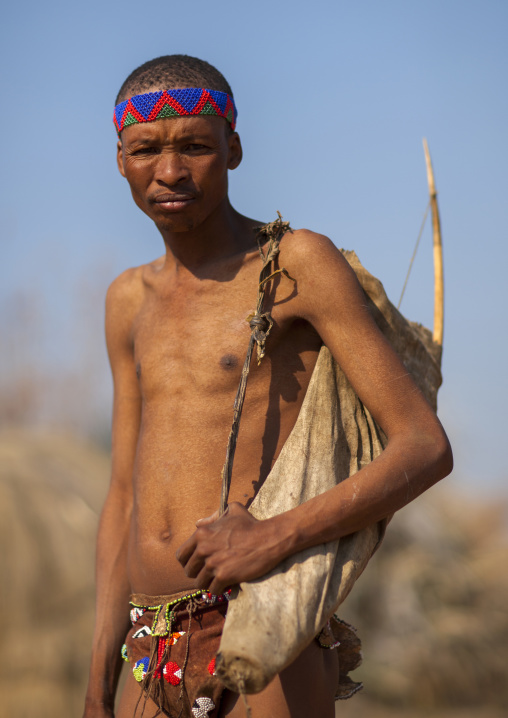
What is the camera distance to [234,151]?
8.83 feet

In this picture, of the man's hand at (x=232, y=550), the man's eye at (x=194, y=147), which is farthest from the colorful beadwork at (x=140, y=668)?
the man's eye at (x=194, y=147)

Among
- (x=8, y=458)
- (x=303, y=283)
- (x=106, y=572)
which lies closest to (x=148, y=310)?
(x=303, y=283)

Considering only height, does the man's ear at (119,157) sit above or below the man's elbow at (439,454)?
above

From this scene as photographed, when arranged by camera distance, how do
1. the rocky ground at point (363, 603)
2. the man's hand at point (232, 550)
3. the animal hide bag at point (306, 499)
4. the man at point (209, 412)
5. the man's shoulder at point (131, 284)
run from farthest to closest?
the rocky ground at point (363, 603), the man's shoulder at point (131, 284), the man at point (209, 412), the man's hand at point (232, 550), the animal hide bag at point (306, 499)

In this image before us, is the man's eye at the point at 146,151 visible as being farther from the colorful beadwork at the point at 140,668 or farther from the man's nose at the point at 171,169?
the colorful beadwork at the point at 140,668

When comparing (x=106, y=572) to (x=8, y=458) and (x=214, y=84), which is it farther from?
(x=8, y=458)

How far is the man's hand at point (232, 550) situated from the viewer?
1976mm

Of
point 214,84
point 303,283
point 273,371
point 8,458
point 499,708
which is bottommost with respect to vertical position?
point 499,708

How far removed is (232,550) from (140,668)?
0.67 m

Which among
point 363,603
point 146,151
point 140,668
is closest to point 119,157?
point 146,151

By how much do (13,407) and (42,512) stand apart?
3207 mm

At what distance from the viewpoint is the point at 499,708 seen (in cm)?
735

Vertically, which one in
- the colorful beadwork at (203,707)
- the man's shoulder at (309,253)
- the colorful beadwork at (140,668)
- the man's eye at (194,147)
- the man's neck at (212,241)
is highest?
the man's eye at (194,147)

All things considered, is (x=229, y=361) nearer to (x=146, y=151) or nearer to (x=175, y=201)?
(x=175, y=201)
